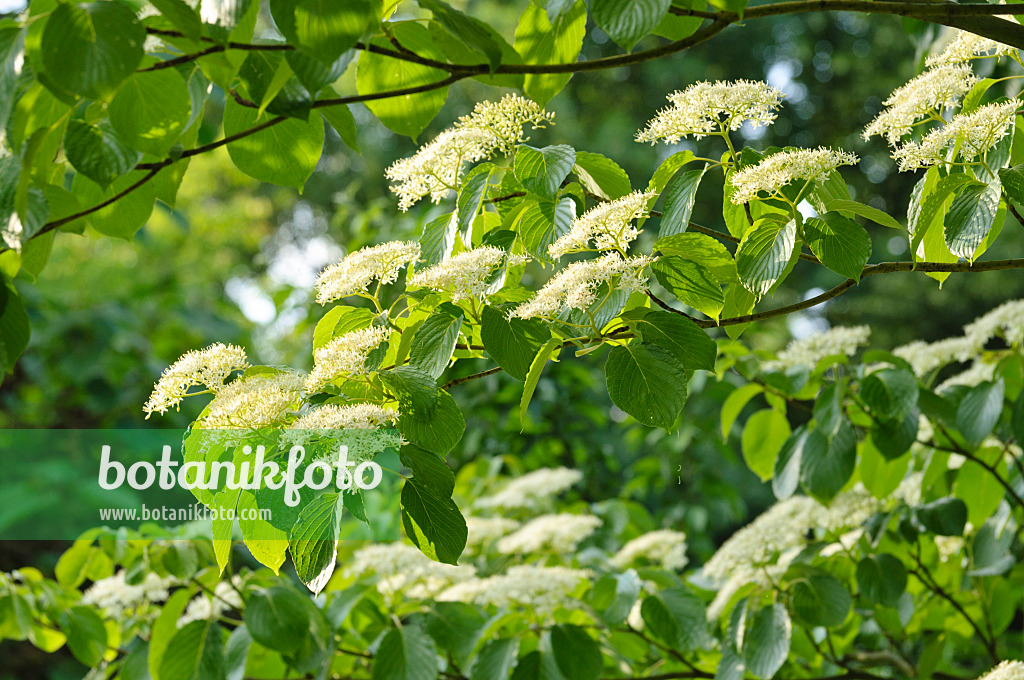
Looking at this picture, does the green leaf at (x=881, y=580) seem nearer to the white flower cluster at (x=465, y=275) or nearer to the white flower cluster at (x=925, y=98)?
the white flower cluster at (x=925, y=98)

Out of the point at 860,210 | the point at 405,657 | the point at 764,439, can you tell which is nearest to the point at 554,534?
the point at 764,439

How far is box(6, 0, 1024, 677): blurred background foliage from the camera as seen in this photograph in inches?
90.7

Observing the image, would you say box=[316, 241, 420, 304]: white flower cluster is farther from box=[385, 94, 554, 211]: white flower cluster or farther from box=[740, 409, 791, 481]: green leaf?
box=[740, 409, 791, 481]: green leaf

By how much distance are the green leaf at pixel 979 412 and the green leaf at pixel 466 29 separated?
874mm

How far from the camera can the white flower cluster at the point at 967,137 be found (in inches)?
21.5

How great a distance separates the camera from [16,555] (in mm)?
3303

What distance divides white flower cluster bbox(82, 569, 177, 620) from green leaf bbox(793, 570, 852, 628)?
90 cm

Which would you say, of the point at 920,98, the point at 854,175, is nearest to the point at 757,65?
the point at 854,175

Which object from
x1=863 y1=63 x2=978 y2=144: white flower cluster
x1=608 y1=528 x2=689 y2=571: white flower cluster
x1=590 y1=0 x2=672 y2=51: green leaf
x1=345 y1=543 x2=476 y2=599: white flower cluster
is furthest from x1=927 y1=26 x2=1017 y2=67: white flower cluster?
x1=608 y1=528 x2=689 y2=571: white flower cluster

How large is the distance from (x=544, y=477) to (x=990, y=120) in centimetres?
125

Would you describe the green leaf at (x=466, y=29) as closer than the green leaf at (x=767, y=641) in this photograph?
Yes

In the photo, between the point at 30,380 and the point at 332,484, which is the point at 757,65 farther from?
the point at 332,484

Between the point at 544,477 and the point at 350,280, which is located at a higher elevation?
the point at 350,280

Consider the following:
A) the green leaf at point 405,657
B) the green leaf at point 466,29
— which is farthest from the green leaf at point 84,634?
the green leaf at point 466,29
